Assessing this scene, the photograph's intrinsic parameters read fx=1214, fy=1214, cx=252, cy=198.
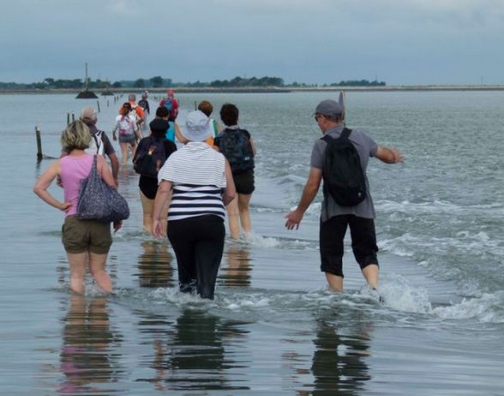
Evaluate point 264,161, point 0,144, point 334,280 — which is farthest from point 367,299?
point 0,144

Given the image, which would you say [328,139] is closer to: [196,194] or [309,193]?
[309,193]

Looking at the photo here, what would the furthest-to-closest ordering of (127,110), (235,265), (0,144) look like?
(0,144)
(127,110)
(235,265)

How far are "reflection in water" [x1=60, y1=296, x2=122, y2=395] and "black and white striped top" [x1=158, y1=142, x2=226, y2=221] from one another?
3.48 ft

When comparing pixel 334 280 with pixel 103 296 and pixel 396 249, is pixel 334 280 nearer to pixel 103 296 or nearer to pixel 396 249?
pixel 103 296

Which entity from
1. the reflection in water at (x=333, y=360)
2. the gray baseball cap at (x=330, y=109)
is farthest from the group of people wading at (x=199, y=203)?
the reflection in water at (x=333, y=360)

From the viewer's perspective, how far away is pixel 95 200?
9.79 meters

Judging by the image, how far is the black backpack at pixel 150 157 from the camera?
14141 millimetres

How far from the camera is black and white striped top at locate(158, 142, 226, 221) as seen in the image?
31.8 ft

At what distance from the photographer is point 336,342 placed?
894cm

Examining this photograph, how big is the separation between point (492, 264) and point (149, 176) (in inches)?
170

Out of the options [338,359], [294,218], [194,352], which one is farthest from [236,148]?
[338,359]

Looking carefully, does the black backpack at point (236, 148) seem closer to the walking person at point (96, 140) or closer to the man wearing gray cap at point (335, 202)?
the walking person at point (96, 140)

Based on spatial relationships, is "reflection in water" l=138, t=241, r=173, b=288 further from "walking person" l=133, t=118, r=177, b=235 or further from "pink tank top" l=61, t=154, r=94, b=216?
"pink tank top" l=61, t=154, r=94, b=216

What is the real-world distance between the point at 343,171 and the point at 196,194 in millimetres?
1207
